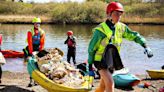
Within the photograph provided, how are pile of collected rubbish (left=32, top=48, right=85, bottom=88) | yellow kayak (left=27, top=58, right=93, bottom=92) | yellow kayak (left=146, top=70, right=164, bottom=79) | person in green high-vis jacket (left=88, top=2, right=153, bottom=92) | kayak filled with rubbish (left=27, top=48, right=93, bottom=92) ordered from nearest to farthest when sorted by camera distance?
person in green high-vis jacket (left=88, top=2, right=153, bottom=92) → yellow kayak (left=27, top=58, right=93, bottom=92) → kayak filled with rubbish (left=27, top=48, right=93, bottom=92) → pile of collected rubbish (left=32, top=48, right=85, bottom=88) → yellow kayak (left=146, top=70, right=164, bottom=79)

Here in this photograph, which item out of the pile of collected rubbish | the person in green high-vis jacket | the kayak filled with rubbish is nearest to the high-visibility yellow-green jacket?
the person in green high-vis jacket

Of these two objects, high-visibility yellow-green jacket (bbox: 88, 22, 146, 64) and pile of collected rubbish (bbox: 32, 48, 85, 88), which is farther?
pile of collected rubbish (bbox: 32, 48, 85, 88)

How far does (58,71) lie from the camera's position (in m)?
9.53

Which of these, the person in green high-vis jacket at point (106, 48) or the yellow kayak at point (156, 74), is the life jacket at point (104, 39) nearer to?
the person in green high-vis jacket at point (106, 48)

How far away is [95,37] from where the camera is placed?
6801 millimetres

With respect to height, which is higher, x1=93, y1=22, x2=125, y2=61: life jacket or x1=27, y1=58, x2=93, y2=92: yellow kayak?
x1=93, y1=22, x2=125, y2=61: life jacket

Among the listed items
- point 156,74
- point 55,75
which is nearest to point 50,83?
point 55,75

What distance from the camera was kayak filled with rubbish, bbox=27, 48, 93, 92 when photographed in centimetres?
874

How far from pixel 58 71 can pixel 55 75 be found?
0.13 metres

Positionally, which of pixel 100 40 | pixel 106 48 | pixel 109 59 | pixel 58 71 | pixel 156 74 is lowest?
pixel 156 74

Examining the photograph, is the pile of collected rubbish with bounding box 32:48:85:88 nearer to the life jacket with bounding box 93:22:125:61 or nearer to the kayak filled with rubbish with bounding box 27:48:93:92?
the kayak filled with rubbish with bounding box 27:48:93:92

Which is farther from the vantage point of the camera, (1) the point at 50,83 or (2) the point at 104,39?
(1) the point at 50,83

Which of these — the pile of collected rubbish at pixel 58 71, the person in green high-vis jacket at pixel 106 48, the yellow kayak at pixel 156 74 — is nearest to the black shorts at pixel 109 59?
the person in green high-vis jacket at pixel 106 48

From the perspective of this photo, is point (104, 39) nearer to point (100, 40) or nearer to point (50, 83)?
point (100, 40)
